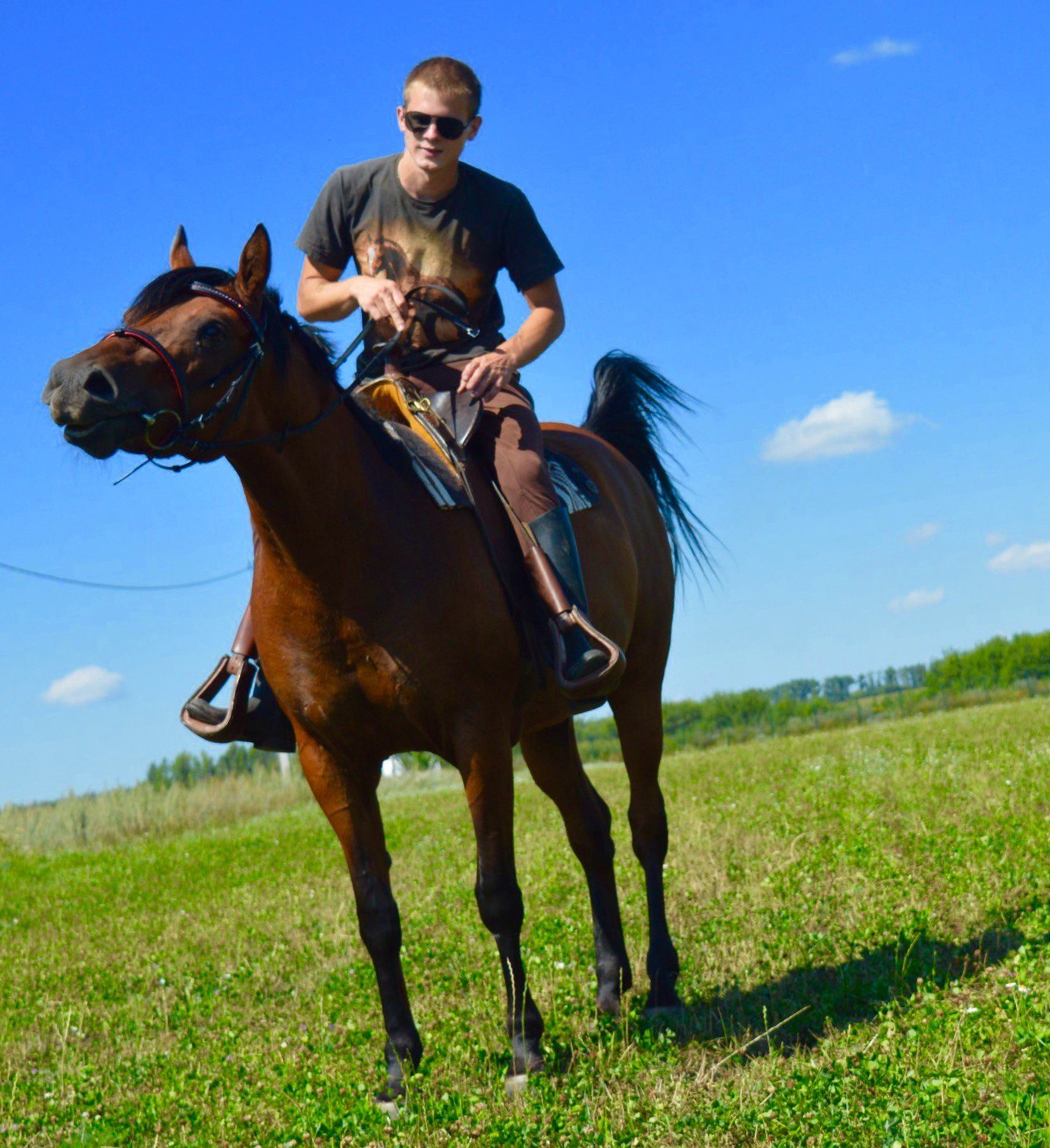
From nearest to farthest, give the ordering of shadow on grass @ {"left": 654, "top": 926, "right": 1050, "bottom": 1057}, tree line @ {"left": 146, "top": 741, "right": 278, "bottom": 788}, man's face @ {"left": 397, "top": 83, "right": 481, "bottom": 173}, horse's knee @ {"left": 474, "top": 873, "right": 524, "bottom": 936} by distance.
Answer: horse's knee @ {"left": 474, "top": 873, "right": 524, "bottom": 936} → man's face @ {"left": 397, "top": 83, "right": 481, "bottom": 173} → shadow on grass @ {"left": 654, "top": 926, "right": 1050, "bottom": 1057} → tree line @ {"left": 146, "top": 741, "right": 278, "bottom": 788}

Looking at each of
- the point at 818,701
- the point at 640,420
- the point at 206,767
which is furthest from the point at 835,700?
the point at 640,420

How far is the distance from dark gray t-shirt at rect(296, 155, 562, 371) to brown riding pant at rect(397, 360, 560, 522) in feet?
0.33

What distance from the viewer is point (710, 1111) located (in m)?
4.09

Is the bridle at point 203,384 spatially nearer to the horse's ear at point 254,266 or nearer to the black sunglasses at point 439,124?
the horse's ear at point 254,266

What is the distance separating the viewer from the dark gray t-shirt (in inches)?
208

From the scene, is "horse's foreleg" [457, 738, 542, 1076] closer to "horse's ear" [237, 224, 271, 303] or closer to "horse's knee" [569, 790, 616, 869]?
"horse's knee" [569, 790, 616, 869]

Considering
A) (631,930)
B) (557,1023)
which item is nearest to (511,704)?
(557,1023)

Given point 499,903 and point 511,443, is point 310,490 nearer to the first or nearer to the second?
point 511,443

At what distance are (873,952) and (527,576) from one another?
270cm

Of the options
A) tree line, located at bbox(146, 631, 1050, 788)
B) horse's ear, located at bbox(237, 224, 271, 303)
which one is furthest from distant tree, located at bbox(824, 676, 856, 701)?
horse's ear, located at bbox(237, 224, 271, 303)

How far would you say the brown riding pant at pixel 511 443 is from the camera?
205 inches

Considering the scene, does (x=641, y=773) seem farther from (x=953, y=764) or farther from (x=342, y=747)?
(x=953, y=764)

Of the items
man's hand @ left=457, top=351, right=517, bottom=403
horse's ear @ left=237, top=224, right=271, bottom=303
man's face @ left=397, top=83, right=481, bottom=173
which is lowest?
man's hand @ left=457, top=351, right=517, bottom=403

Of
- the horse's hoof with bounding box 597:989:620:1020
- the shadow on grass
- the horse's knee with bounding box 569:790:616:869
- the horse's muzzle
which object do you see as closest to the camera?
the horse's muzzle
